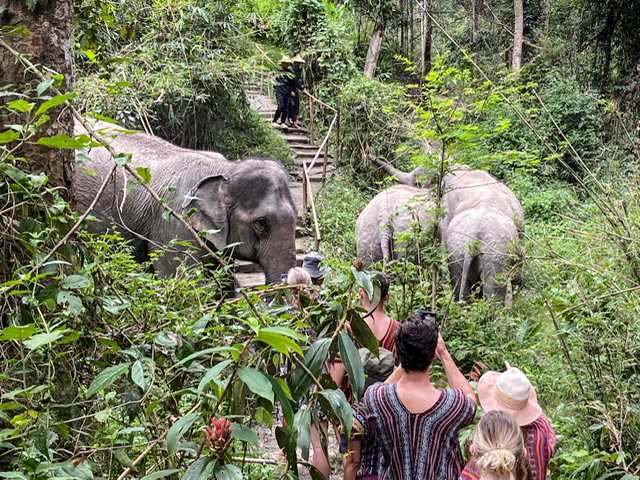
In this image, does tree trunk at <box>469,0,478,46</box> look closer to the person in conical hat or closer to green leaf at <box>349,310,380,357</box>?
the person in conical hat

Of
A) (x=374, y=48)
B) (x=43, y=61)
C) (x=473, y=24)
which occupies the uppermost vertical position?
(x=473, y=24)

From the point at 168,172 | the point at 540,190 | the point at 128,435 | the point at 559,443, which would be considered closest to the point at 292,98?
the point at 540,190

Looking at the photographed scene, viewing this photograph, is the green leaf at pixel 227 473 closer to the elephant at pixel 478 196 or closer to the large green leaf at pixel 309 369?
the large green leaf at pixel 309 369

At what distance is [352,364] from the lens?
211 centimetres

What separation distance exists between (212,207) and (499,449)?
Result: 494 centimetres

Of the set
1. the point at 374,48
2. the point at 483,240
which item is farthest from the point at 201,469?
the point at 374,48

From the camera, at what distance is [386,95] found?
536 inches

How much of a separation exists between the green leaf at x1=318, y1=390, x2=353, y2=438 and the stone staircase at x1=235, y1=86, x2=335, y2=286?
741 centimetres

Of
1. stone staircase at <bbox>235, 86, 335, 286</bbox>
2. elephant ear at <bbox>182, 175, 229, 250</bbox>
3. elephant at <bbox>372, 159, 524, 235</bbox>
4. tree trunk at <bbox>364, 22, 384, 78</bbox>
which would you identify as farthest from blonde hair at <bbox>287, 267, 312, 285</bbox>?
tree trunk at <bbox>364, 22, 384, 78</bbox>

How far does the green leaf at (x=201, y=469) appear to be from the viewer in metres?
1.73

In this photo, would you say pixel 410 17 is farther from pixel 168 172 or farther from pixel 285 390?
pixel 285 390

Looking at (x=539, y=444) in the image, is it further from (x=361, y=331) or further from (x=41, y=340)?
(x=41, y=340)

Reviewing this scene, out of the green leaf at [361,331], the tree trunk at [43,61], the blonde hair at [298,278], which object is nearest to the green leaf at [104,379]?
the green leaf at [361,331]

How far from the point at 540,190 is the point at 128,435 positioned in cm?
1196
